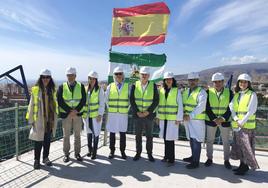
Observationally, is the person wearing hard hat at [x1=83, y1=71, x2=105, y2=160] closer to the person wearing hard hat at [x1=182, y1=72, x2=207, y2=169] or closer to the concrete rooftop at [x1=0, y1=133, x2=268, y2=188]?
the concrete rooftop at [x1=0, y1=133, x2=268, y2=188]

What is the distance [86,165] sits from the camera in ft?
16.4

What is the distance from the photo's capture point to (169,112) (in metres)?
5.02

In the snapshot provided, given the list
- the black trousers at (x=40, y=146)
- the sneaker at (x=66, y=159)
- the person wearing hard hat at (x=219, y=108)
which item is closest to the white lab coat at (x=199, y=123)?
the person wearing hard hat at (x=219, y=108)

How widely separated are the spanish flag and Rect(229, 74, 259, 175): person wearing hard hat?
247 centimetres

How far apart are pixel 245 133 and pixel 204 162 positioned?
1.26 metres

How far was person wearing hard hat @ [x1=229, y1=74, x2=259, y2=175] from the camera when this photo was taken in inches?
174

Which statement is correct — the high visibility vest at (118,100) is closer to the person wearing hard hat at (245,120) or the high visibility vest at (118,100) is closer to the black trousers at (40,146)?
the black trousers at (40,146)

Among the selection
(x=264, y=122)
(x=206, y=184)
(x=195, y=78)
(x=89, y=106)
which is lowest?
(x=206, y=184)

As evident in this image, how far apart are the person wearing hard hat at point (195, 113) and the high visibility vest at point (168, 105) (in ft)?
0.65

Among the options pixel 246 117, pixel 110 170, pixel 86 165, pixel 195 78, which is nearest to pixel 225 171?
pixel 246 117

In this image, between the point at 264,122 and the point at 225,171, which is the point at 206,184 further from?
the point at 264,122

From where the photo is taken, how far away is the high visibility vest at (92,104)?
5281 millimetres

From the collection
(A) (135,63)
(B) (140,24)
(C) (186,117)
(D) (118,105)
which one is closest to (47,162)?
(D) (118,105)

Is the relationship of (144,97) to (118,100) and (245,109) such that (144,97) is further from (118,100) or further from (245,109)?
(245,109)
